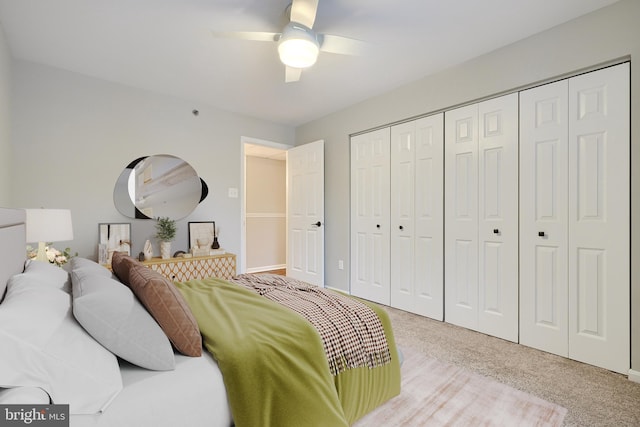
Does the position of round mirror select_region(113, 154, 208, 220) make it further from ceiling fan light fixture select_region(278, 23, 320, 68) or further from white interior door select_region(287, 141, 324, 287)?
ceiling fan light fixture select_region(278, 23, 320, 68)

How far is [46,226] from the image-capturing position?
1938 millimetres

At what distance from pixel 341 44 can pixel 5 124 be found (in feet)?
9.12

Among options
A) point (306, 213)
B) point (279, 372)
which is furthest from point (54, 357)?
point (306, 213)

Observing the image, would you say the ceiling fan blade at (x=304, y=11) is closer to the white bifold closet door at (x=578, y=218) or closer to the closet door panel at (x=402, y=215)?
the closet door panel at (x=402, y=215)

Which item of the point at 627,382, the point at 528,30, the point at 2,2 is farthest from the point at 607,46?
the point at 2,2

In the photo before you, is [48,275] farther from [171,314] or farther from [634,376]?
[634,376]

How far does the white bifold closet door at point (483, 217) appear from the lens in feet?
8.39

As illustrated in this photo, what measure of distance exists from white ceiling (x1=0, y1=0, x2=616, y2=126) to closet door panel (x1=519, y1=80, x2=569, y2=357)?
0.63 meters

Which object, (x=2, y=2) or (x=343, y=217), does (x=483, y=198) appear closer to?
(x=343, y=217)

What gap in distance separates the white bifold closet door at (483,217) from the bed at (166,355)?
1565 millimetres

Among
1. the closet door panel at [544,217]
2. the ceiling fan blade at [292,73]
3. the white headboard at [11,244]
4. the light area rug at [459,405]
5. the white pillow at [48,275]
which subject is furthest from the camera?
the ceiling fan blade at [292,73]

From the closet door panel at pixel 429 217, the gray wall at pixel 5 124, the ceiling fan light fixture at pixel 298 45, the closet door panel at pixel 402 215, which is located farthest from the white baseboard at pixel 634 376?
the gray wall at pixel 5 124

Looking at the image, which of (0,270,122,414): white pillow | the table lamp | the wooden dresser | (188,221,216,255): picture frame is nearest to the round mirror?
(188,221,216,255): picture frame

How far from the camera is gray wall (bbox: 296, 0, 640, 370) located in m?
1.99
